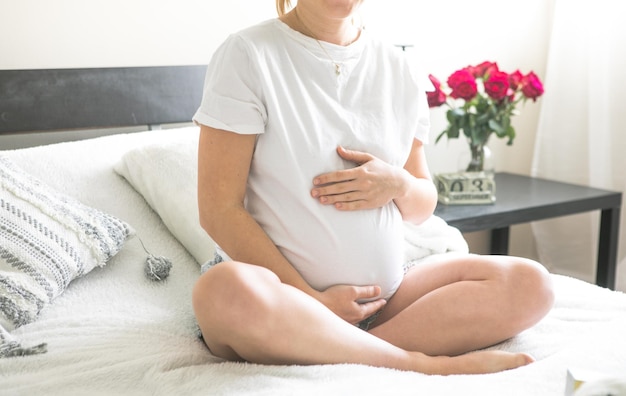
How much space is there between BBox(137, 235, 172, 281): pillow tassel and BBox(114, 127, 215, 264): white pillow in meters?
0.09

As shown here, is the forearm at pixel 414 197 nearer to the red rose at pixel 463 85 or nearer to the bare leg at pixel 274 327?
the bare leg at pixel 274 327

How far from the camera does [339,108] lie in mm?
1305

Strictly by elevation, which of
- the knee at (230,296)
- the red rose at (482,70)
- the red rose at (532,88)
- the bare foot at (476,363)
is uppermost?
the red rose at (482,70)

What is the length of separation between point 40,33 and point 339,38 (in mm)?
870

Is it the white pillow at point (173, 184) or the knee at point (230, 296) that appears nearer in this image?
the knee at point (230, 296)

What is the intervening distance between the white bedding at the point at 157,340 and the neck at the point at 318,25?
54 cm

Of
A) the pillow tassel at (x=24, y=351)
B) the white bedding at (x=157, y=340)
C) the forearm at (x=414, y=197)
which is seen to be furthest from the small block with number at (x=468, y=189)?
the pillow tassel at (x=24, y=351)

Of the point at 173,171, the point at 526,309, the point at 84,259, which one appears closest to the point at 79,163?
the point at 173,171

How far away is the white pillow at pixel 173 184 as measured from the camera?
5.15ft

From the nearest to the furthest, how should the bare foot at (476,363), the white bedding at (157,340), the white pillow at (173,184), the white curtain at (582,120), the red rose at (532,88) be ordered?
1. the white bedding at (157,340)
2. the bare foot at (476,363)
3. the white pillow at (173,184)
4. the red rose at (532,88)
5. the white curtain at (582,120)

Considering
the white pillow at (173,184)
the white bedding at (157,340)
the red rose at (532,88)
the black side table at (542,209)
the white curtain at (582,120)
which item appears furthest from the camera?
the white curtain at (582,120)

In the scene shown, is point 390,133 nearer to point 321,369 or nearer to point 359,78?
point 359,78

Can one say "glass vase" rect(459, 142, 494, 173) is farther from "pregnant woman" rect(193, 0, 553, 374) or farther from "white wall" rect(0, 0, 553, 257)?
"pregnant woman" rect(193, 0, 553, 374)

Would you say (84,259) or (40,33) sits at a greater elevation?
(40,33)
